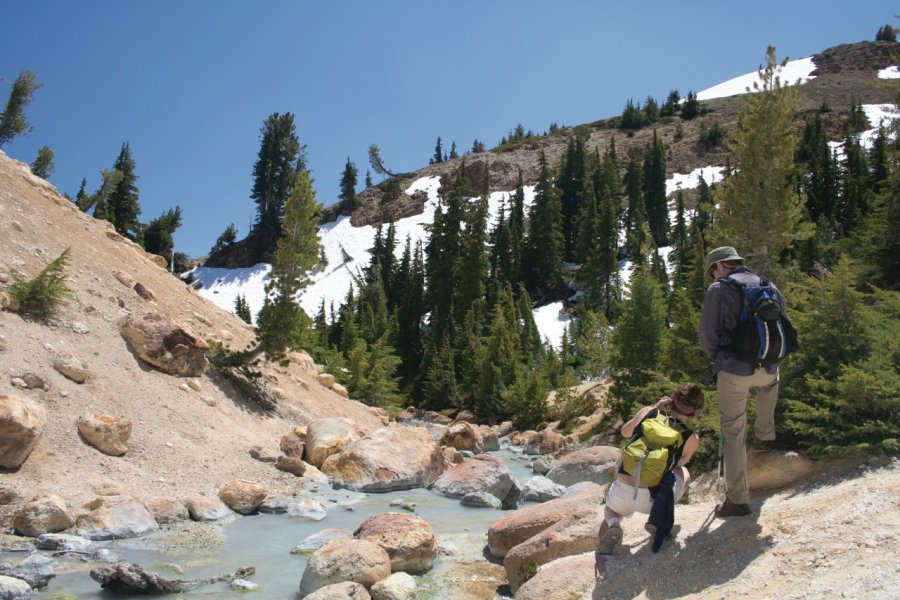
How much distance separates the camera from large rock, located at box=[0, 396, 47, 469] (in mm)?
8914

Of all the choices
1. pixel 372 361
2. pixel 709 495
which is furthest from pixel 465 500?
pixel 372 361

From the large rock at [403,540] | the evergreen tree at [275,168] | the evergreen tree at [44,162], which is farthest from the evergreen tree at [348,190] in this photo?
the large rock at [403,540]

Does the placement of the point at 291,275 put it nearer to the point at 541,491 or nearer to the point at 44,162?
the point at 541,491

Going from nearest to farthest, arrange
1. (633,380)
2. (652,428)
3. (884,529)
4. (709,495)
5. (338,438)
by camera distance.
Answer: (884,529) < (652,428) < (709,495) < (338,438) < (633,380)

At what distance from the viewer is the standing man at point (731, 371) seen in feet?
18.7

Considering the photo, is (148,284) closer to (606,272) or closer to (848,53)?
(606,272)

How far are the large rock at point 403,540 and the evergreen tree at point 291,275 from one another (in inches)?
409

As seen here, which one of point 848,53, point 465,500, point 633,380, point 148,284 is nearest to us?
point 465,500

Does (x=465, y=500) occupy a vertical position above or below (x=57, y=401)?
below

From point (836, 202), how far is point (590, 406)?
5177 cm

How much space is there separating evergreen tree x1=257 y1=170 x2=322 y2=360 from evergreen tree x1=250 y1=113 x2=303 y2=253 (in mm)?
67888

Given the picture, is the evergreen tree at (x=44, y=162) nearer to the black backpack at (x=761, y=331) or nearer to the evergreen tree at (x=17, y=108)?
the evergreen tree at (x=17, y=108)

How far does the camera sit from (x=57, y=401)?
1095 centimetres

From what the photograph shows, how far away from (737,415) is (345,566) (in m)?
4.71
